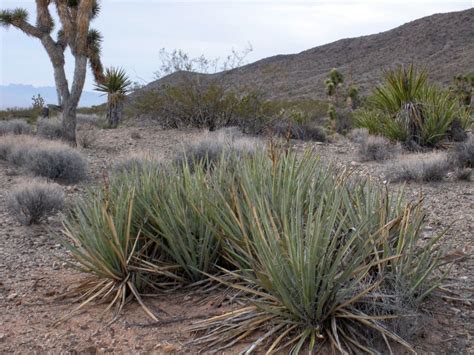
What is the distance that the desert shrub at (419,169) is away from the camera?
31.3 ft

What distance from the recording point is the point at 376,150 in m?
12.4

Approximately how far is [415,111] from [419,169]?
3.81m

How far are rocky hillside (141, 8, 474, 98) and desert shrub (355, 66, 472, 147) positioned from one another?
35.8 meters

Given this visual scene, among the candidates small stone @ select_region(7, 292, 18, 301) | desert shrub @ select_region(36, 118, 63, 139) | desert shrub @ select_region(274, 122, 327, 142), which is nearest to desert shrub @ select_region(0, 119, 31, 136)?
desert shrub @ select_region(36, 118, 63, 139)

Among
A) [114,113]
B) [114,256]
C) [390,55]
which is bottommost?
[114,256]

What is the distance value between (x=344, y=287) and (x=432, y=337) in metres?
0.62

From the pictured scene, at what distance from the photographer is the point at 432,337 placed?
376 cm

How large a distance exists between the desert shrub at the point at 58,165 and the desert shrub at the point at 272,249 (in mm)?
5463

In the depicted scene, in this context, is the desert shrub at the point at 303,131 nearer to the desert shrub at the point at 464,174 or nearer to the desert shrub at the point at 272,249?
the desert shrub at the point at 464,174

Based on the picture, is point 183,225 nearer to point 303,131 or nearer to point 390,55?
point 303,131

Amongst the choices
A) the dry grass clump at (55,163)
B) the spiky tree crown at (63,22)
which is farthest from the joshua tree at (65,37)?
the dry grass clump at (55,163)

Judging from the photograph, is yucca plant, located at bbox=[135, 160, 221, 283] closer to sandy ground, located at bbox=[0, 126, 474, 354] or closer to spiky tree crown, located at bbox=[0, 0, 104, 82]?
sandy ground, located at bbox=[0, 126, 474, 354]

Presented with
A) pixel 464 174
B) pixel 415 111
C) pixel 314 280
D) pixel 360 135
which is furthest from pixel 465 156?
pixel 314 280

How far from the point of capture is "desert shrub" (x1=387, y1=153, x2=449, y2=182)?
955cm
